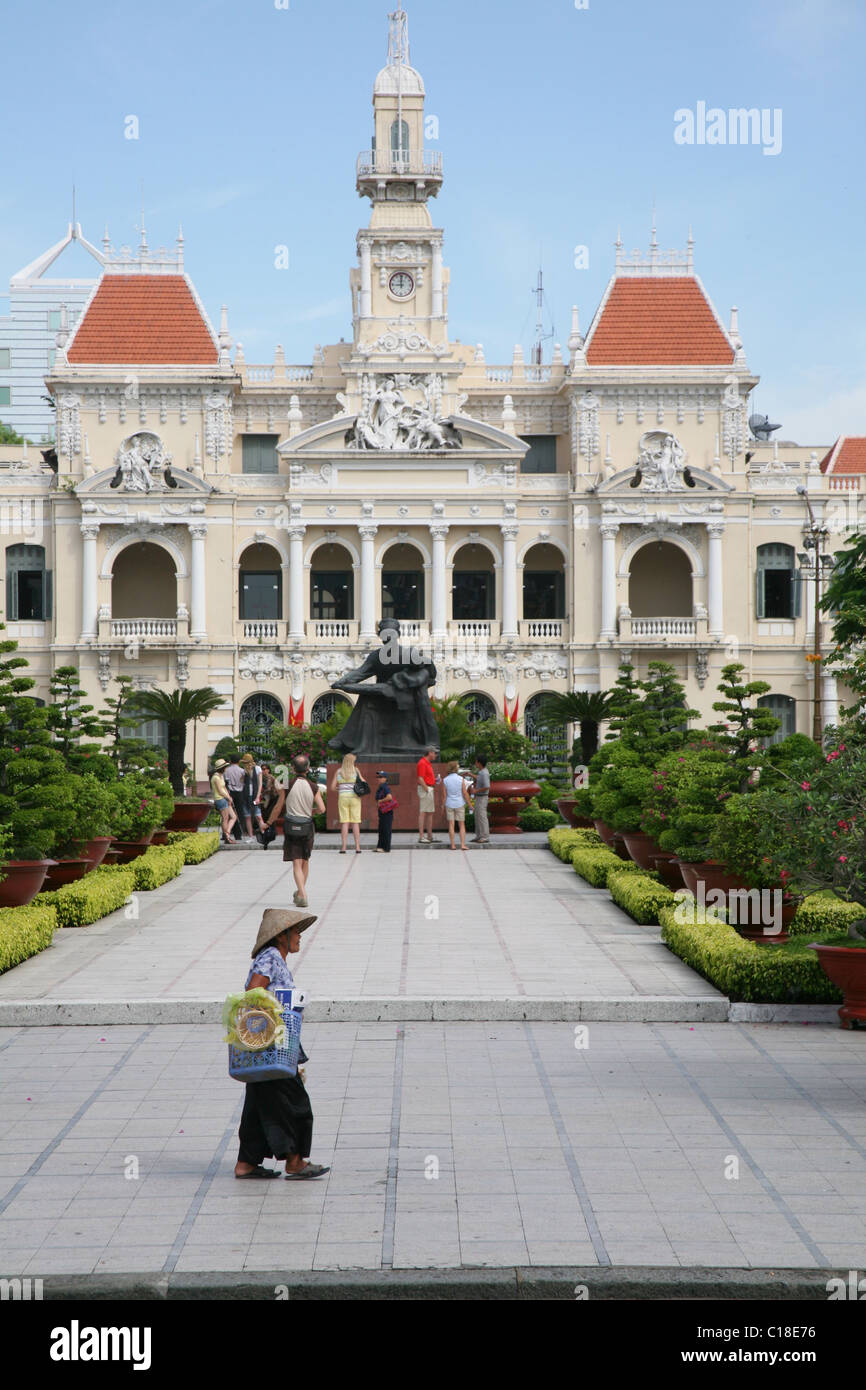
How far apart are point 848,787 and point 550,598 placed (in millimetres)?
39853

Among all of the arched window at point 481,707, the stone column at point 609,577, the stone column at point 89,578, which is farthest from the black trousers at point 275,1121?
the stone column at point 89,578

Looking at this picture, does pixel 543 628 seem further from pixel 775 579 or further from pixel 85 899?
pixel 85 899

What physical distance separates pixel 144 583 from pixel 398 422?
32.8 feet

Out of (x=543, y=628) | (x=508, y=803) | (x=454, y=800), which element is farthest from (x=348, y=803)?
(x=543, y=628)

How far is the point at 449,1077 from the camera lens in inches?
378

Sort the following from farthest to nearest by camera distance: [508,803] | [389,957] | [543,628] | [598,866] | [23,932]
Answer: [543,628] → [508,803] → [598,866] → [389,957] → [23,932]

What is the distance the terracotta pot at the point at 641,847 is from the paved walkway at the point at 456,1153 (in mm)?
8053

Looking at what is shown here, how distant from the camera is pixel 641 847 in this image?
19500 mm

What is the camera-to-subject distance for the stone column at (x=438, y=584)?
158 feet

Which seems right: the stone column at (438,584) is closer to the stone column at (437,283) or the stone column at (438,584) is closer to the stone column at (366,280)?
the stone column at (437,283)

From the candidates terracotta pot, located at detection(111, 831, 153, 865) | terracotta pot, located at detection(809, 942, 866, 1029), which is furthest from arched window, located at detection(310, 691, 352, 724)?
terracotta pot, located at detection(809, 942, 866, 1029)

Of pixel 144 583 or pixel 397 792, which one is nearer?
pixel 397 792

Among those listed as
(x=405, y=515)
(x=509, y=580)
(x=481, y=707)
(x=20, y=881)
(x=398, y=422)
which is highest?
(x=398, y=422)

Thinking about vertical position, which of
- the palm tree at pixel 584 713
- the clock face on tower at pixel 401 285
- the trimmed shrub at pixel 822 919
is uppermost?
the clock face on tower at pixel 401 285
